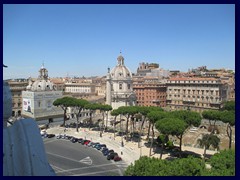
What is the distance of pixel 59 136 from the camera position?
31.8 meters

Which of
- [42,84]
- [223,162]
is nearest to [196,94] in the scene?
[42,84]

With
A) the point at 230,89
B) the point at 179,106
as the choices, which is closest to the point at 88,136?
the point at 179,106

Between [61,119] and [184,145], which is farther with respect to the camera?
[61,119]

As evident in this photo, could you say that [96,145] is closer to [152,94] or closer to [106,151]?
[106,151]

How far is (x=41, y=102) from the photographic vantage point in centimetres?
4453

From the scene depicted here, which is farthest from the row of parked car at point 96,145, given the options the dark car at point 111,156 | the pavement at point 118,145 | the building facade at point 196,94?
the building facade at point 196,94

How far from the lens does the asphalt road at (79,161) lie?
20994 millimetres

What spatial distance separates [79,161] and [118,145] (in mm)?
6040

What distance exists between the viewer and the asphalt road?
68.9ft

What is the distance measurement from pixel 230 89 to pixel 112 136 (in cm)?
3555

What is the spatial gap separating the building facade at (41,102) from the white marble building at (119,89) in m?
8.72

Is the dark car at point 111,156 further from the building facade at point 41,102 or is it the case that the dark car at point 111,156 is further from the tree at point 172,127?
the building facade at point 41,102

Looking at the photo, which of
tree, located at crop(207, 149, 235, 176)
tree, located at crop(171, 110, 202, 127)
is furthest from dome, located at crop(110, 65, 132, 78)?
tree, located at crop(207, 149, 235, 176)

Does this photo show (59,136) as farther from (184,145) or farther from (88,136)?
(184,145)
